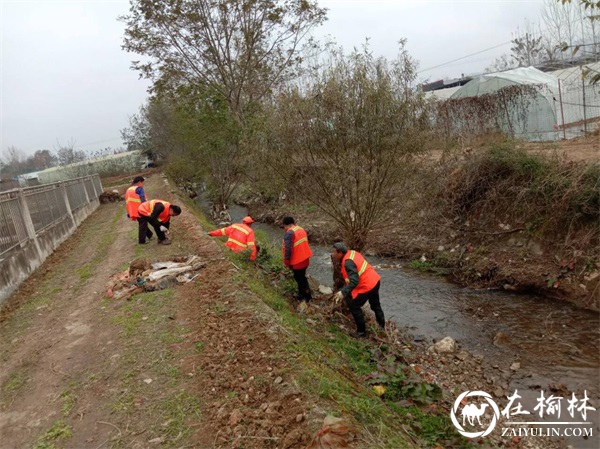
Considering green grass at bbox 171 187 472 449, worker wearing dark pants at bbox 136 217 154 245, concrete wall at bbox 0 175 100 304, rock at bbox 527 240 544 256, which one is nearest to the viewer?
green grass at bbox 171 187 472 449

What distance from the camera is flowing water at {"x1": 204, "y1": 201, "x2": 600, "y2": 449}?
567cm

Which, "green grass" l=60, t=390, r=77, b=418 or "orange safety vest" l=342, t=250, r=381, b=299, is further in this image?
"orange safety vest" l=342, t=250, r=381, b=299

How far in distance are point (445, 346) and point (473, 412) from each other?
1685 mm

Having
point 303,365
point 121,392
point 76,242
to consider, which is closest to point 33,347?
point 121,392

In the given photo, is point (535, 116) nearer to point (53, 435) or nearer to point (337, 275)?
point (337, 275)

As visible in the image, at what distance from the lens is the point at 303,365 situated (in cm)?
410

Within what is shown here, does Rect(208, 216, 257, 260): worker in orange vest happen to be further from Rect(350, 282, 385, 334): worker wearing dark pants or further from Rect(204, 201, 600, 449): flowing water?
Rect(204, 201, 600, 449): flowing water

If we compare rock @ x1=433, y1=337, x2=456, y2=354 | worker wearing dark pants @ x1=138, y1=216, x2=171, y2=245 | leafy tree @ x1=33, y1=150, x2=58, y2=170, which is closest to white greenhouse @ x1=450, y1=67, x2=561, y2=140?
rock @ x1=433, y1=337, x2=456, y2=354

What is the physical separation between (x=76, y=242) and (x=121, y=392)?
413 inches

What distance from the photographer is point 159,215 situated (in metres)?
9.73

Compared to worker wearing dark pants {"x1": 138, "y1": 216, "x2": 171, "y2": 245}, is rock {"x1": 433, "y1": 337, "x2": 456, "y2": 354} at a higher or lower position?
lower

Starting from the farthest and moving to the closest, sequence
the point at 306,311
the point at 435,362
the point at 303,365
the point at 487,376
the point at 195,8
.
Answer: the point at 195,8 → the point at 306,311 → the point at 435,362 → the point at 487,376 → the point at 303,365

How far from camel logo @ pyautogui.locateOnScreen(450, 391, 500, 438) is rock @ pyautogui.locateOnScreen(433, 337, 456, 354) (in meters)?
1.09

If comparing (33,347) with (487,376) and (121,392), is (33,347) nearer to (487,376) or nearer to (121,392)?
(121,392)
